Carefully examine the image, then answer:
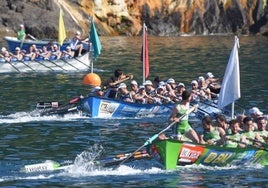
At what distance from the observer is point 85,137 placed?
103ft

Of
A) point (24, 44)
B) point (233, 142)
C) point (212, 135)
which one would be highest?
point (24, 44)

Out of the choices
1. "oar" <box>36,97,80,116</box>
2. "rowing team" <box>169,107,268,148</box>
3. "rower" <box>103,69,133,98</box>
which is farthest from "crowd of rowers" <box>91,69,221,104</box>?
"rowing team" <box>169,107,268,148</box>

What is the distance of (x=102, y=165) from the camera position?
25.2 m

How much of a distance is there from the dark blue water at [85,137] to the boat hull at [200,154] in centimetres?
24

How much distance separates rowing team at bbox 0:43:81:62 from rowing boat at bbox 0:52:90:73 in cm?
26

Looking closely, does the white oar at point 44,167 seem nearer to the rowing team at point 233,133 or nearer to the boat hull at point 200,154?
the boat hull at point 200,154

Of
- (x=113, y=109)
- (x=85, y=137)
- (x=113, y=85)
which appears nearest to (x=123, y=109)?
(x=113, y=109)

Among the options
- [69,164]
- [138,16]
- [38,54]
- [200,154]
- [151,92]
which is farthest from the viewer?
[138,16]

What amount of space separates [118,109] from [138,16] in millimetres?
71734

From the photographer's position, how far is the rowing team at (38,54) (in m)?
56.4

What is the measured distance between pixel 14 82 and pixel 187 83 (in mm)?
10928

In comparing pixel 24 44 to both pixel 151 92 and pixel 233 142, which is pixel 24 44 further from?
pixel 233 142

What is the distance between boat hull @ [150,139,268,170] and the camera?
80.2ft

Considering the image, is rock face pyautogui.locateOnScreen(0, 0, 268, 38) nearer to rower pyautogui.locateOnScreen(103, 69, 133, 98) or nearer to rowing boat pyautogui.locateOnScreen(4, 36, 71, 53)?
rowing boat pyautogui.locateOnScreen(4, 36, 71, 53)
